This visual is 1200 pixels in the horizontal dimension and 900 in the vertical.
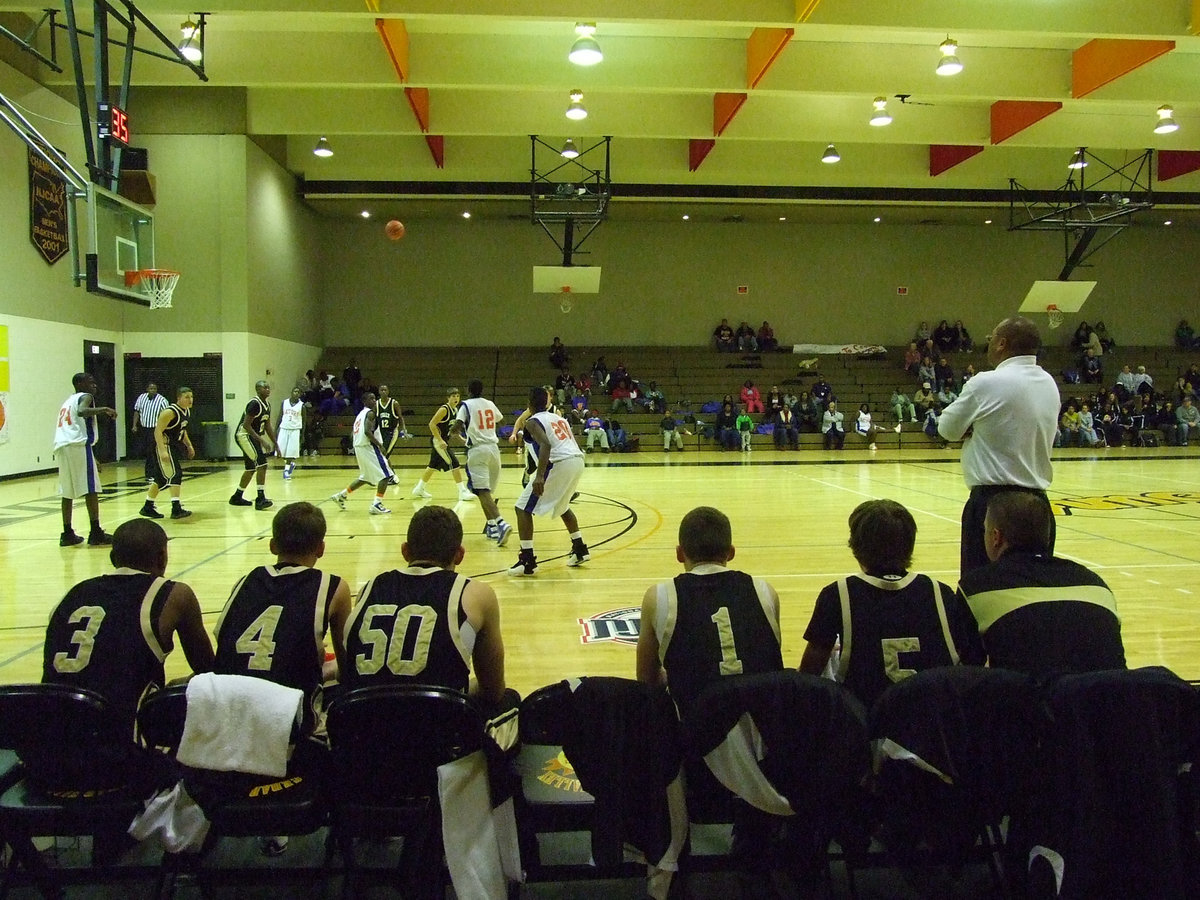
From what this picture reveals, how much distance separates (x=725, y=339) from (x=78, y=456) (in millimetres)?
18921

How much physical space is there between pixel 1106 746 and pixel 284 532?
2.30m

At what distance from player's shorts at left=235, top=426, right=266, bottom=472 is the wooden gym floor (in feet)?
1.98

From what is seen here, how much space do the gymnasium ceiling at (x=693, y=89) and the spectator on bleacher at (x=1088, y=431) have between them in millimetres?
5520

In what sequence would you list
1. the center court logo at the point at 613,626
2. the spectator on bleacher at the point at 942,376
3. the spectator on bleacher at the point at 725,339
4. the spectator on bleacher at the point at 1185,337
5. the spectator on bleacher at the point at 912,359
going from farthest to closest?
the spectator on bleacher at the point at 1185,337, the spectator on bleacher at the point at 725,339, the spectator on bleacher at the point at 912,359, the spectator on bleacher at the point at 942,376, the center court logo at the point at 613,626

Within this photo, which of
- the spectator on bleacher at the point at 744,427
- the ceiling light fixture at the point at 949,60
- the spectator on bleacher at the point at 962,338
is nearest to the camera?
the ceiling light fixture at the point at 949,60

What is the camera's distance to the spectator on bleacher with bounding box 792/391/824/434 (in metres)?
21.5

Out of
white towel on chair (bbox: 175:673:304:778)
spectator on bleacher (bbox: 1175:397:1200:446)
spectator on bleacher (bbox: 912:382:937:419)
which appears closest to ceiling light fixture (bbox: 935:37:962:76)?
white towel on chair (bbox: 175:673:304:778)

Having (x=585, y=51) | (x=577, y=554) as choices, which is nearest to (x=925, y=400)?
(x=585, y=51)

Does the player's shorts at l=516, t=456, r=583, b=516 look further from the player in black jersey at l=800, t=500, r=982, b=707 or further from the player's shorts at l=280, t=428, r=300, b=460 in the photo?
the player's shorts at l=280, t=428, r=300, b=460

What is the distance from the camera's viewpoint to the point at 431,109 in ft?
46.9

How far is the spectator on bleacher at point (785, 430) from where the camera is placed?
20.6 metres

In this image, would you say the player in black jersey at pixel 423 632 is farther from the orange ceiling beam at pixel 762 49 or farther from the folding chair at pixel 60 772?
the orange ceiling beam at pixel 762 49

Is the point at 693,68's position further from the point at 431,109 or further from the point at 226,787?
the point at 226,787

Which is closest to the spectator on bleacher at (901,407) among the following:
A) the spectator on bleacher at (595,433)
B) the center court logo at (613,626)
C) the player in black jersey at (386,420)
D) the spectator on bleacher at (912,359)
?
the spectator on bleacher at (912,359)
